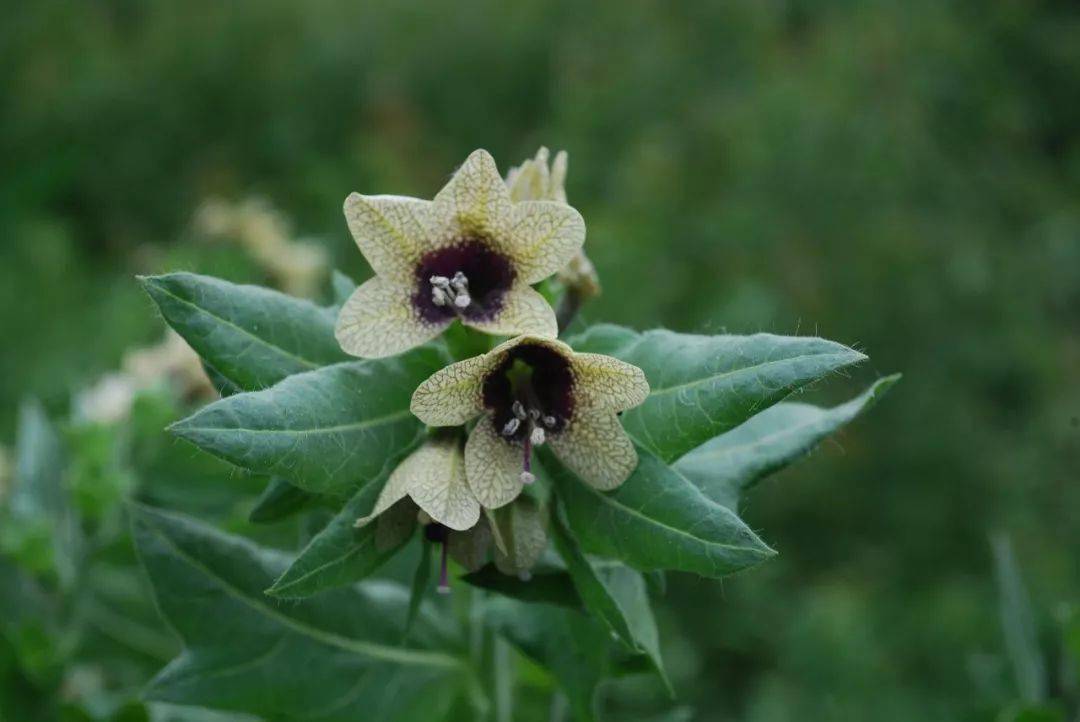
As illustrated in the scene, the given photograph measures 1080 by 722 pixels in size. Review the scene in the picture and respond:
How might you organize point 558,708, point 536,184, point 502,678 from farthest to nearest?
point 558,708 → point 502,678 → point 536,184

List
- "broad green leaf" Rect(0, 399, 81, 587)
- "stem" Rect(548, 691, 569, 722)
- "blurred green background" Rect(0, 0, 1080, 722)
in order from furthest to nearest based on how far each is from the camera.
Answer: "blurred green background" Rect(0, 0, 1080, 722) < "broad green leaf" Rect(0, 399, 81, 587) < "stem" Rect(548, 691, 569, 722)

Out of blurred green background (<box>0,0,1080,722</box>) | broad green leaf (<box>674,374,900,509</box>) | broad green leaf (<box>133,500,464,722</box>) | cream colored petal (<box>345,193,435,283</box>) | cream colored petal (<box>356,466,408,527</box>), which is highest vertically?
cream colored petal (<box>345,193,435,283</box>)

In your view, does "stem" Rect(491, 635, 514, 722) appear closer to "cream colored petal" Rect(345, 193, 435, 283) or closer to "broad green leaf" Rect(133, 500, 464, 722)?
"broad green leaf" Rect(133, 500, 464, 722)

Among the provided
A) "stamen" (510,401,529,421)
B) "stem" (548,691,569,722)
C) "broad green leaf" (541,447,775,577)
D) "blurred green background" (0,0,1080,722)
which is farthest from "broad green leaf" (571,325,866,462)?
"blurred green background" (0,0,1080,722)

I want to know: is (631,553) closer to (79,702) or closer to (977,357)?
(79,702)

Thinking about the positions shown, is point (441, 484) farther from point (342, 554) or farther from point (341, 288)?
point (341, 288)

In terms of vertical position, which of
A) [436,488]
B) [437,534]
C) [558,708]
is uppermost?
[436,488]

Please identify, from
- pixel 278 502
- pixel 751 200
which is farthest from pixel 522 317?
pixel 751 200

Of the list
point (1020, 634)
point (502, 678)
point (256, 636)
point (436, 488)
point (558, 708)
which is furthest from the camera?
point (1020, 634)
